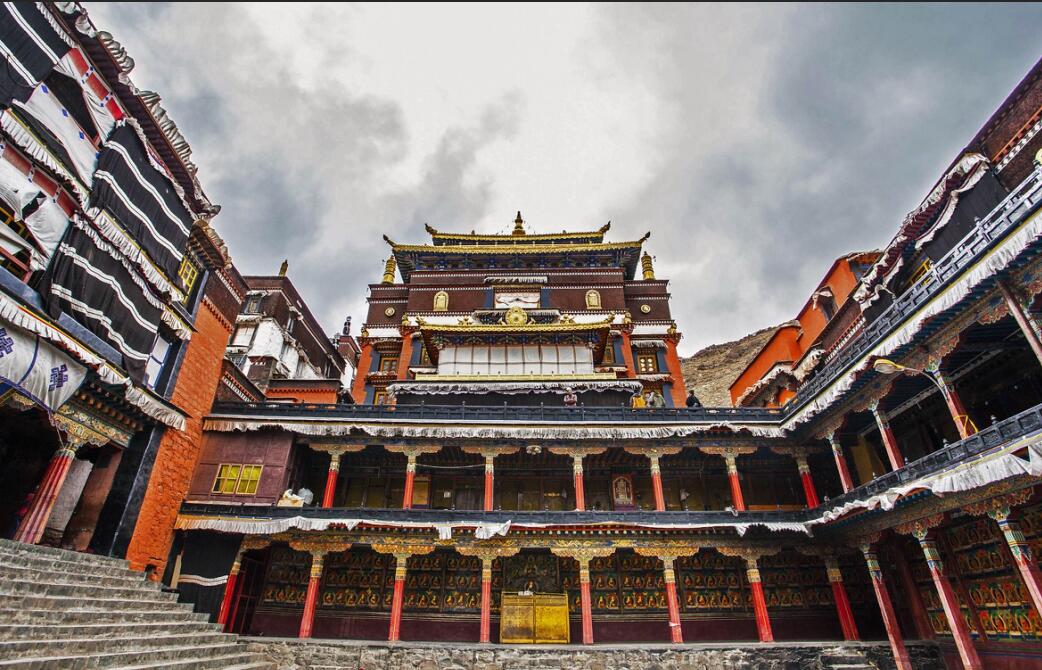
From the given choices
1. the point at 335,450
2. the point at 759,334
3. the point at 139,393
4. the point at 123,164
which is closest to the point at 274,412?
the point at 335,450

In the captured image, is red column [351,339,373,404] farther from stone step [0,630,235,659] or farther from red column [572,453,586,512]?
stone step [0,630,235,659]

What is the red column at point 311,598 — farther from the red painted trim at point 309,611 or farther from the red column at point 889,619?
the red column at point 889,619

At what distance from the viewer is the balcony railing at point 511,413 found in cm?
1988

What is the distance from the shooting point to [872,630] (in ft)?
62.1

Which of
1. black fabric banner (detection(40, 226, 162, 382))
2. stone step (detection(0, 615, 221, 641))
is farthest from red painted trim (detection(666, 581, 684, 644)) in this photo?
black fabric banner (detection(40, 226, 162, 382))

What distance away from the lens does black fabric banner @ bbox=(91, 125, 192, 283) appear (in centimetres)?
1530

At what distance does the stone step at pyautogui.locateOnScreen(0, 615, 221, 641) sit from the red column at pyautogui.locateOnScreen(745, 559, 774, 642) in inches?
665

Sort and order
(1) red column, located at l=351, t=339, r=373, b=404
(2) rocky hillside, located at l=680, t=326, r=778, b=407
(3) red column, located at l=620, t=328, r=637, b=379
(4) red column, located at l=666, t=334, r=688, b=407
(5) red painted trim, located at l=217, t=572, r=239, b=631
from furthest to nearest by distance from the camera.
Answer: (2) rocky hillside, located at l=680, t=326, r=778, b=407 → (1) red column, located at l=351, t=339, r=373, b=404 → (4) red column, located at l=666, t=334, r=688, b=407 → (3) red column, located at l=620, t=328, r=637, b=379 → (5) red painted trim, located at l=217, t=572, r=239, b=631

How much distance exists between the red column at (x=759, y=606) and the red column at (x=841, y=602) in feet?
7.49

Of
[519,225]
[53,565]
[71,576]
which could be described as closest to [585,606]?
[71,576]

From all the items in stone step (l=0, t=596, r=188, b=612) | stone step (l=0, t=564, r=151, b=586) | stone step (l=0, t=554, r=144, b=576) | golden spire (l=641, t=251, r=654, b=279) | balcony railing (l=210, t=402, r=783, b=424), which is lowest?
stone step (l=0, t=596, r=188, b=612)

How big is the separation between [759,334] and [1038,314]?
195ft

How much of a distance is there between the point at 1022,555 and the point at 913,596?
21.2ft

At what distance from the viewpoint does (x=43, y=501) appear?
44.9ft
